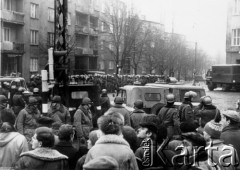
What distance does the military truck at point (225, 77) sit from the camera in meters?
29.0

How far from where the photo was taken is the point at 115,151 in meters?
3.32

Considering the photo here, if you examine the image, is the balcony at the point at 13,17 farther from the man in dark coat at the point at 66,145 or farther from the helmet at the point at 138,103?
the man in dark coat at the point at 66,145

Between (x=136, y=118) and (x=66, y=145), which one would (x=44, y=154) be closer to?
(x=66, y=145)

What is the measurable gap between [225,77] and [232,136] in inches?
1034

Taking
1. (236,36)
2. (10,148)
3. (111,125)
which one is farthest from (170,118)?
(236,36)

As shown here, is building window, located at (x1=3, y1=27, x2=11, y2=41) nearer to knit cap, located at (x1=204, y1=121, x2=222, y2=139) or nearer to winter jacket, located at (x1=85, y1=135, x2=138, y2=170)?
knit cap, located at (x1=204, y1=121, x2=222, y2=139)

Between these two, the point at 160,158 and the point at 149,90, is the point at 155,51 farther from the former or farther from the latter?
the point at 160,158

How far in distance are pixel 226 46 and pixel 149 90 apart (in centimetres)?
2326

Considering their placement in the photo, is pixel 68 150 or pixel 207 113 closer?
pixel 68 150

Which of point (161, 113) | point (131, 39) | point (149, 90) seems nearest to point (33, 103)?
point (161, 113)

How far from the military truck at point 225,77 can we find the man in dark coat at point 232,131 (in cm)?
2539

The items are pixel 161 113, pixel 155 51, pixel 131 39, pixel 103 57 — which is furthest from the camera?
pixel 103 57

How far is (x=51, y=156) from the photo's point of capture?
3.62 meters

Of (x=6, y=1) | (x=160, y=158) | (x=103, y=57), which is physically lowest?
(x=160, y=158)
